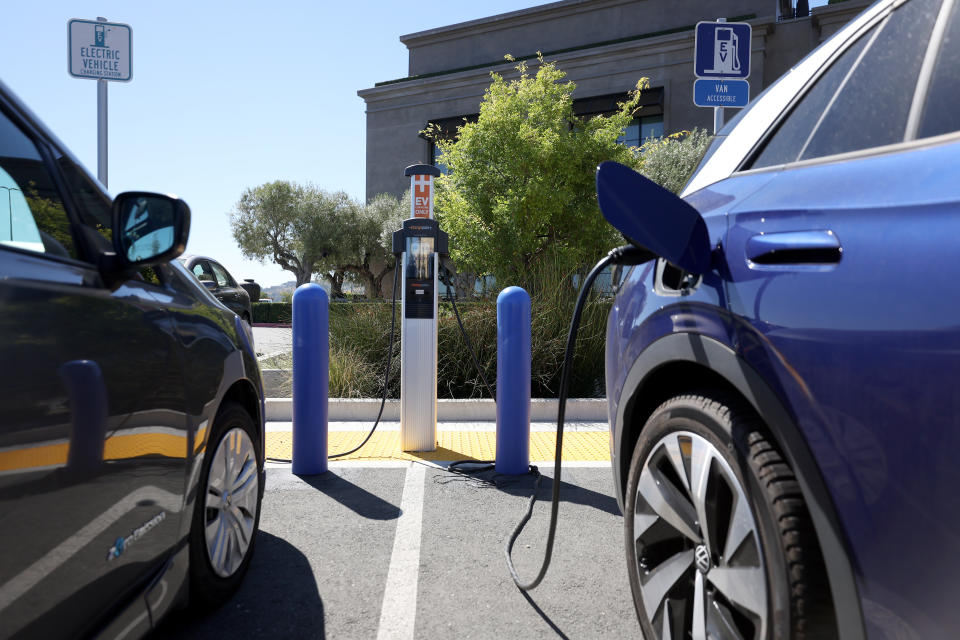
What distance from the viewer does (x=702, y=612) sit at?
65.2 inches

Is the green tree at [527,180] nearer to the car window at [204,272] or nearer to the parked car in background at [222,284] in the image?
the parked car in background at [222,284]

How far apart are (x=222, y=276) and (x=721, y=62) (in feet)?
30.2

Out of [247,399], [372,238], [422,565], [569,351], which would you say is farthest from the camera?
[372,238]

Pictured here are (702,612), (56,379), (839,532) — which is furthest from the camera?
(702,612)

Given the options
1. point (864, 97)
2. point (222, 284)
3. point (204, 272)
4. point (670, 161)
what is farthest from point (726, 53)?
point (670, 161)

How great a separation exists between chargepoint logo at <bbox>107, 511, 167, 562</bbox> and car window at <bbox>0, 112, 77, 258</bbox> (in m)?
0.72

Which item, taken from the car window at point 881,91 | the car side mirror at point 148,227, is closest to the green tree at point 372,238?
the car side mirror at point 148,227

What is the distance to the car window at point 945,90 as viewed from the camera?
1.28m

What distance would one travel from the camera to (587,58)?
3262cm

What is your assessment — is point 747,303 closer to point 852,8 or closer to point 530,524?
point 530,524

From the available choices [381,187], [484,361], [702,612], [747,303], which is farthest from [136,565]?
[381,187]

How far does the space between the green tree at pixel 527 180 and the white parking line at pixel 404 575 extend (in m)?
10.5

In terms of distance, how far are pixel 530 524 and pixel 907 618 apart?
8.47 ft

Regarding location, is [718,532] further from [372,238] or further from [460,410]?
[372,238]
